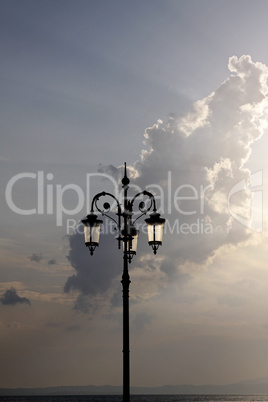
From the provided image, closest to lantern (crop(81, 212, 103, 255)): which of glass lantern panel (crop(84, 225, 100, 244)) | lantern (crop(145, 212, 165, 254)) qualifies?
glass lantern panel (crop(84, 225, 100, 244))

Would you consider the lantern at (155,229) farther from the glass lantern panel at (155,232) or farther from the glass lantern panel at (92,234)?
the glass lantern panel at (92,234)

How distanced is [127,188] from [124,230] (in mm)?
1509

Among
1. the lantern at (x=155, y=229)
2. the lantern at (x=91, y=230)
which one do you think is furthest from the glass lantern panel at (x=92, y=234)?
the lantern at (x=155, y=229)

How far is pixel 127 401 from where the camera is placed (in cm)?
1418

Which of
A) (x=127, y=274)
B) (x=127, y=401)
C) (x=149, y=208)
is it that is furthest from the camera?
(x=149, y=208)

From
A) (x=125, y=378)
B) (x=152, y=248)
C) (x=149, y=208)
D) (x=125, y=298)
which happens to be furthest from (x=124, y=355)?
(x=149, y=208)

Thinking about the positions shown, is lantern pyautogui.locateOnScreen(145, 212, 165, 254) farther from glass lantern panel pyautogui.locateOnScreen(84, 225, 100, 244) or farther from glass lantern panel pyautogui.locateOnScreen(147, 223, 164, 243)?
glass lantern panel pyautogui.locateOnScreen(84, 225, 100, 244)

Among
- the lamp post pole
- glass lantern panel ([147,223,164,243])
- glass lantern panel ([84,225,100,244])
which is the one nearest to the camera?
the lamp post pole

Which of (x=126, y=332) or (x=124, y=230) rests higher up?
(x=124, y=230)

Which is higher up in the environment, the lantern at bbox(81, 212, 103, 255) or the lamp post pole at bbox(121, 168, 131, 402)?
the lantern at bbox(81, 212, 103, 255)

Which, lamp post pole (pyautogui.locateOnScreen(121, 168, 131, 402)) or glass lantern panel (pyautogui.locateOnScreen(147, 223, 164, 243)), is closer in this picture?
lamp post pole (pyautogui.locateOnScreen(121, 168, 131, 402))

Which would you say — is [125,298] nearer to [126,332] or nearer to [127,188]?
[126,332]

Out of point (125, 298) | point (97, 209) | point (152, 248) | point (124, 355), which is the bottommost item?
point (124, 355)

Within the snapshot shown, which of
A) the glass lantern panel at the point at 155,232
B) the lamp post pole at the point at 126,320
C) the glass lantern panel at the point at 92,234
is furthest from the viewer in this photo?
the glass lantern panel at the point at 155,232
